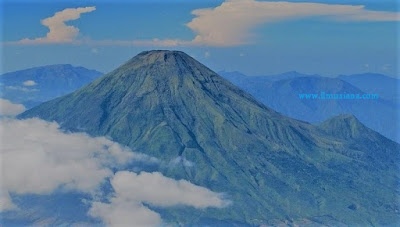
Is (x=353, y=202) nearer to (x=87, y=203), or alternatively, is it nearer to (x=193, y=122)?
(x=193, y=122)

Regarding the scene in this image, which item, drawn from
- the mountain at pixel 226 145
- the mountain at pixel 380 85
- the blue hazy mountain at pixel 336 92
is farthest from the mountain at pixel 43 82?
the mountain at pixel 380 85

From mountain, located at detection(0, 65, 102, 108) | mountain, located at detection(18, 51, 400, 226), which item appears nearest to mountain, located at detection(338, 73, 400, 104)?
mountain, located at detection(0, 65, 102, 108)

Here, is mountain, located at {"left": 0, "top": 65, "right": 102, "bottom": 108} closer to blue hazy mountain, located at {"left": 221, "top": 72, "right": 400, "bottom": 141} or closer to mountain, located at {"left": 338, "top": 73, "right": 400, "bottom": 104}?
blue hazy mountain, located at {"left": 221, "top": 72, "right": 400, "bottom": 141}

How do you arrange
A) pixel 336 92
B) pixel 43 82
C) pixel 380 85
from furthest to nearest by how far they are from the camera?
1. pixel 380 85
2. pixel 336 92
3. pixel 43 82

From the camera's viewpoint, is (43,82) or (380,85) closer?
(43,82)

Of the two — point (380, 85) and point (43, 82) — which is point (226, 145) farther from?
point (380, 85)

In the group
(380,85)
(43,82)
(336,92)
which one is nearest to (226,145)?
(43,82)
